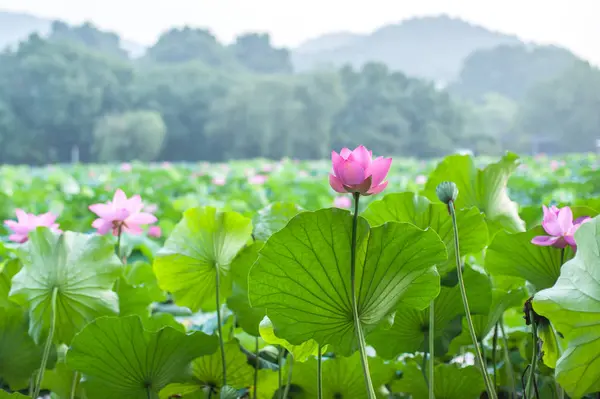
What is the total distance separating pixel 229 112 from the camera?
2056cm

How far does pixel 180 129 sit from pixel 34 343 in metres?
20.7

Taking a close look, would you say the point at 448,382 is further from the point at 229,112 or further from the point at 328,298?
the point at 229,112

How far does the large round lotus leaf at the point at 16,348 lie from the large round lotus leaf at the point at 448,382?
267mm

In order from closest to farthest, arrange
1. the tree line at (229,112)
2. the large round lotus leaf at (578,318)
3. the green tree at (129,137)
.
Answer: the large round lotus leaf at (578,318), the green tree at (129,137), the tree line at (229,112)

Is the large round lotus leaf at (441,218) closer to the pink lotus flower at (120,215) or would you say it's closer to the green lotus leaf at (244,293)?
the green lotus leaf at (244,293)

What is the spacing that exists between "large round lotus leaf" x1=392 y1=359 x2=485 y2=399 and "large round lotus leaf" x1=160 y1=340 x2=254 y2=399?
0.12m

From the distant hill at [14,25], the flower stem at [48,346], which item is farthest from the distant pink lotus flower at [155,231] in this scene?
the distant hill at [14,25]

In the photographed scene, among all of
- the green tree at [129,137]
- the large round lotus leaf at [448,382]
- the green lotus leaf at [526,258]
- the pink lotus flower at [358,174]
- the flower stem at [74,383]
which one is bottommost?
the green tree at [129,137]

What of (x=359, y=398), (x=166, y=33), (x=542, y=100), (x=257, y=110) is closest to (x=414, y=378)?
(x=359, y=398)

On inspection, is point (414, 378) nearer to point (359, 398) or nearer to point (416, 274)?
point (359, 398)

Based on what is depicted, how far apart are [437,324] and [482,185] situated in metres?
0.14

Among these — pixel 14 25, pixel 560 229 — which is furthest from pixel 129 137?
pixel 14 25

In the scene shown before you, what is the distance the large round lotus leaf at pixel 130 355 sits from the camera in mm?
402

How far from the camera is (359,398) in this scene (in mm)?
470
